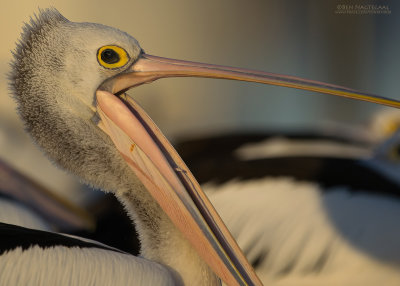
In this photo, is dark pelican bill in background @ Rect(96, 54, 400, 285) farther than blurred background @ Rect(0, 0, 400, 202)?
No

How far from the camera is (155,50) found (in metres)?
6.16

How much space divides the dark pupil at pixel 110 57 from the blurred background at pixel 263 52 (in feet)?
14.4

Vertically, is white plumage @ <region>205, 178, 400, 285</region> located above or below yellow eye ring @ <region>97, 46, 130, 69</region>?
below

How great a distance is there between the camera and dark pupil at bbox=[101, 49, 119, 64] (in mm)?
1416

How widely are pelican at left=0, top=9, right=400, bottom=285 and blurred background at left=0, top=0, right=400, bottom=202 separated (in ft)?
14.2

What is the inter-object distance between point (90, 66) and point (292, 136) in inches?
84.7

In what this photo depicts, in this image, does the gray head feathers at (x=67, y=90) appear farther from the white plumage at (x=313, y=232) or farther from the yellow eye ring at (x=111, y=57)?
the white plumage at (x=313, y=232)

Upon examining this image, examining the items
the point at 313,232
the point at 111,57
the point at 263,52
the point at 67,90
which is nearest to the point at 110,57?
the point at 111,57

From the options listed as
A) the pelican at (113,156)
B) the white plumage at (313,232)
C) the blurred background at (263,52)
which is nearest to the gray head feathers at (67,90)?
the pelican at (113,156)

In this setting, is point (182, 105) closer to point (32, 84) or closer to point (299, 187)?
point (299, 187)

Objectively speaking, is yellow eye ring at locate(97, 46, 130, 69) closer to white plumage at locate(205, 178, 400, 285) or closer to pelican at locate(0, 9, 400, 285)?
pelican at locate(0, 9, 400, 285)

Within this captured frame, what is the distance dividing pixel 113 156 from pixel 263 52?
5631mm

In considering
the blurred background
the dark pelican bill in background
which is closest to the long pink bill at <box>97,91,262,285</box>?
the dark pelican bill in background

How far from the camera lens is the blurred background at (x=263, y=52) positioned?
20.7ft
